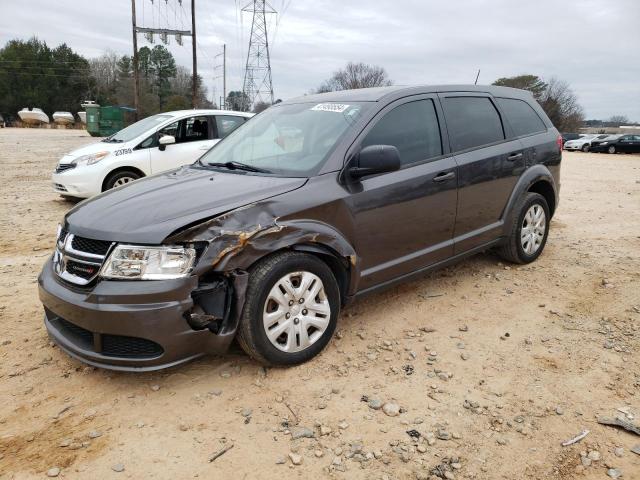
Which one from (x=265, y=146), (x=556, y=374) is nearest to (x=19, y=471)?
(x=265, y=146)

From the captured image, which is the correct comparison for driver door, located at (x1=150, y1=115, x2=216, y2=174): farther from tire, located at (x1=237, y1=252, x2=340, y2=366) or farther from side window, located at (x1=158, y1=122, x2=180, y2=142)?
tire, located at (x1=237, y1=252, x2=340, y2=366)

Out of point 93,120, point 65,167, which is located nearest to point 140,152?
point 65,167

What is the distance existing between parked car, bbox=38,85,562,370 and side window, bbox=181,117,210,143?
167 inches

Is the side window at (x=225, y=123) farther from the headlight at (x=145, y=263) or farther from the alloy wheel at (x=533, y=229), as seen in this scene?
the headlight at (x=145, y=263)

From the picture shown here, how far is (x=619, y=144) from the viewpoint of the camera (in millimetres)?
30547

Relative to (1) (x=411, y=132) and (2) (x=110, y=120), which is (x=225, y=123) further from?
(2) (x=110, y=120)

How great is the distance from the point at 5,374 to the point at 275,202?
2044 mm

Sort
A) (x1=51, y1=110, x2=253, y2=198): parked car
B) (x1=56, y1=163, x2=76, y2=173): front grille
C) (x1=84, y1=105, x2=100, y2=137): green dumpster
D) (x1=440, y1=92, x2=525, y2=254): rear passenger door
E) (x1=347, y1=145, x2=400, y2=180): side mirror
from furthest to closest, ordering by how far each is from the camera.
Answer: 1. (x1=84, y1=105, x2=100, y2=137): green dumpster
2. (x1=56, y1=163, x2=76, y2=173): front grille
3. (x1=51, y1=110, x2=253, y2=198): parked car
4. (x1=440, y1=92, x2=525, y2=254): rear passenger door
5. (x1=347, y1=145, x2=400, y2=180): side mirror

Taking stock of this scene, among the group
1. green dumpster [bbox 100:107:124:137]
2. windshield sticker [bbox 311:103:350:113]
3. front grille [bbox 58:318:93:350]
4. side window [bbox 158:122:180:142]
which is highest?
green dumpster [bbox 100:107:124:137]

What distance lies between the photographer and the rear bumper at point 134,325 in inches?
105

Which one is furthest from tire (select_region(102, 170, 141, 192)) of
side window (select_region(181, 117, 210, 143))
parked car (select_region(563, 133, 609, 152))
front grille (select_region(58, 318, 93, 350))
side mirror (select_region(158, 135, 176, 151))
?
parked car (select_region(563, 133, 609, 152))

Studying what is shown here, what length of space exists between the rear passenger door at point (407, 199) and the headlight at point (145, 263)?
121 cm

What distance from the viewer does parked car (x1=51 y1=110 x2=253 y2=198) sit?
780 cm

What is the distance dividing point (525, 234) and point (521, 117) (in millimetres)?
1169
